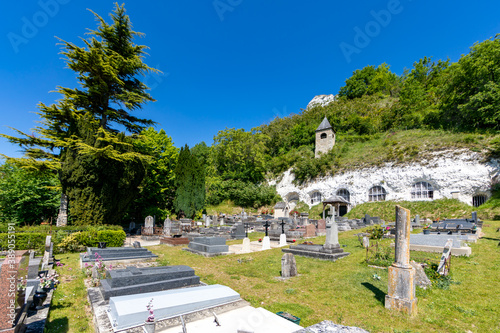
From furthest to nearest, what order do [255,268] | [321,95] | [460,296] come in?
[321,95]
[255,268]
[460,296]

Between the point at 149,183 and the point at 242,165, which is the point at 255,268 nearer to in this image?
the point at 149,183

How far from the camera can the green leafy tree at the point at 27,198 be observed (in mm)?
19578

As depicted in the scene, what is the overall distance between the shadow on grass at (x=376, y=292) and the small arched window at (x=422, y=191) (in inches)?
959

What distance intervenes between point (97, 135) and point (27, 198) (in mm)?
8764

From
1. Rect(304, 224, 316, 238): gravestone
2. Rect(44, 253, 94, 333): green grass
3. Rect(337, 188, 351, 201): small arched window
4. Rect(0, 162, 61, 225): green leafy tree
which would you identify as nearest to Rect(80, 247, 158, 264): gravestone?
Rect(44, 253, 94, 333): green grass

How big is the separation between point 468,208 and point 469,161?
5.18 meters

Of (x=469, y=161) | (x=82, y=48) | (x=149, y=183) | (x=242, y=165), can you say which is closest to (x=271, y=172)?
(x=242, y=165)

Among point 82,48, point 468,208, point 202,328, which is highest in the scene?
point 82,48

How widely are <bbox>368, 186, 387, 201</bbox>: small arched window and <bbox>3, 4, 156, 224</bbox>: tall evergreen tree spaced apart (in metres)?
26.2

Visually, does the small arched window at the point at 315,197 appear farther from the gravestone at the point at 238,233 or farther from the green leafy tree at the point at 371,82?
the green leafy tree at the point at 371,82

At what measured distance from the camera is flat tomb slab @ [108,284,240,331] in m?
4.02

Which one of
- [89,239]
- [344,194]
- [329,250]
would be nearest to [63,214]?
[89,239]

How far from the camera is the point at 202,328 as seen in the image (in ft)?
13.4

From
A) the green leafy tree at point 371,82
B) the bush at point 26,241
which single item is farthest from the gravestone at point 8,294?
the green leafy tree at point 371,82
